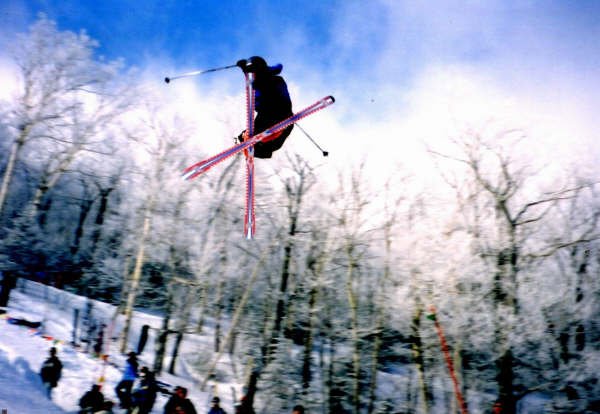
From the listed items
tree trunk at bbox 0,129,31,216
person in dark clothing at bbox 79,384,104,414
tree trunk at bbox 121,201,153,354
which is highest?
tree trunk at bbox 0,129,31,216

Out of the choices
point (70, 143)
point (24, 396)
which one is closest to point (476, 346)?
point (24, 396)

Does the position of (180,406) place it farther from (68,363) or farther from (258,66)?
(258,66)

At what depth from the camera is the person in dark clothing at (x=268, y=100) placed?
4.66 meters

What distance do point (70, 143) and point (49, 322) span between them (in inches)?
297

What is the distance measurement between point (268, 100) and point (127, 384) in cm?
733

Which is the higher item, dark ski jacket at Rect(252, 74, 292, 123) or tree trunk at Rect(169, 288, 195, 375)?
dark ski jacket at Rect(252, 74, 292, 123)

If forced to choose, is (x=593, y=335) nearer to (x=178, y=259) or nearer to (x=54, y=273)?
(x=178, y=259)

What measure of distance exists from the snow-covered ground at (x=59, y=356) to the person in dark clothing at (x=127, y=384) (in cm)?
83

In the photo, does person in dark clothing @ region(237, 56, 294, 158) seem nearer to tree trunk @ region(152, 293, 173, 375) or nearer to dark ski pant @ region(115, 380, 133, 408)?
dark ski pant @ region(115, 380, 133, 408)

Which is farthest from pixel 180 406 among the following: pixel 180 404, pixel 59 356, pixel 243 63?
pixel 243 63

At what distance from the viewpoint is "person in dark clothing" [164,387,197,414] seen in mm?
6945

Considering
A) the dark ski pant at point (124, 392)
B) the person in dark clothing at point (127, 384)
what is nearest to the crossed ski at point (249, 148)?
the person in dark clothing at point (127, 384)

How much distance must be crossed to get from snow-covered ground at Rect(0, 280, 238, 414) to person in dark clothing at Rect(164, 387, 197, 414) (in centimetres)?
245

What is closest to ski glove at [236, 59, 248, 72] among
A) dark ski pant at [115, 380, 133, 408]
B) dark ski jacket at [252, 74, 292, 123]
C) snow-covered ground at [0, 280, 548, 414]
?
dark ski jacket at [252, 74, 292, 123]
